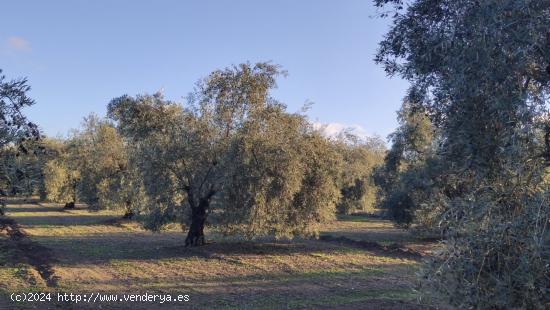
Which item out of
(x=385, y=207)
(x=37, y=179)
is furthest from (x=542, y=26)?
(x=385, y=207)

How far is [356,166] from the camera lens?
5175 centimetres

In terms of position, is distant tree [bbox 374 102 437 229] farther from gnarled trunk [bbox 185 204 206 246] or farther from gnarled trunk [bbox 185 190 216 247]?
gnarled trunk [bbox 185 204 206 246]

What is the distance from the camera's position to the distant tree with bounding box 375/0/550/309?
554cm

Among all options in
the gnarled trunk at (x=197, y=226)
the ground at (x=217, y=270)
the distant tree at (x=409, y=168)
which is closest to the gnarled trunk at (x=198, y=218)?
the gnarled trunk at (x=197, y=226)

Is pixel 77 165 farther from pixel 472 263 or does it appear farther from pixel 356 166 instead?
pixel 472 263

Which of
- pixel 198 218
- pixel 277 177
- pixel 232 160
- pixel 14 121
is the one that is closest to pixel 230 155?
pixel 232 160

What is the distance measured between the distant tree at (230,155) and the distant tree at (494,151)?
13765 mm

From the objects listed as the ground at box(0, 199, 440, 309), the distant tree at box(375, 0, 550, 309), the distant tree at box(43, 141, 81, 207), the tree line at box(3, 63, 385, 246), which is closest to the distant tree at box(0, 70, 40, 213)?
the ground at box(0, 199, 440, 309)

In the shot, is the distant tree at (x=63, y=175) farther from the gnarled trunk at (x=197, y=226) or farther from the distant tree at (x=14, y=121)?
the distant tree at (x=14, y=121)

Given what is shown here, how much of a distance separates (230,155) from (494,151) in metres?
15.1

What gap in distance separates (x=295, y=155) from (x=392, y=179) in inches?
673

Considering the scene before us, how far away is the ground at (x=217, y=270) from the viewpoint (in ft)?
43.9

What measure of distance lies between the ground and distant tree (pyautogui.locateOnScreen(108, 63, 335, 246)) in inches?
87.7

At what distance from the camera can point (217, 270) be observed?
1875 cm
